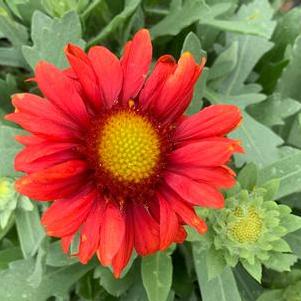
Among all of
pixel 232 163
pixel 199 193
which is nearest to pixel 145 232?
pixel 199 193

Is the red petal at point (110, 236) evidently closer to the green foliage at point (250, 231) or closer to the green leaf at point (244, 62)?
the green foliage at point (250, 231)

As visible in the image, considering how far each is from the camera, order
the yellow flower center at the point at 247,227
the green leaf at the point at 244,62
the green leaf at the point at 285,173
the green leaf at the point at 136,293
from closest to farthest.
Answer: the yellow flower center at the point at 247,227
the green leaf at the point at 285,173
the green leaf at the point at 136,293
the green leaf at the point at 244,62

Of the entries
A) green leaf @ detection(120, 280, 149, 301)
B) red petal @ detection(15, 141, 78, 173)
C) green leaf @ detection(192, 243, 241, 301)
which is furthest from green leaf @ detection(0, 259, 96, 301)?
red petal @ detection(15, 141, 78, 173)

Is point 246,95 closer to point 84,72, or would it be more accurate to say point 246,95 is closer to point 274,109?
point 274,109

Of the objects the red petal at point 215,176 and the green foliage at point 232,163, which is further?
the green foliage at point 232,163

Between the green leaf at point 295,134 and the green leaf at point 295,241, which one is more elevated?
the green leaf at point 295,134

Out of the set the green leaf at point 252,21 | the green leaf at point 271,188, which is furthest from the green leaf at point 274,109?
the green leaf at point 271,188

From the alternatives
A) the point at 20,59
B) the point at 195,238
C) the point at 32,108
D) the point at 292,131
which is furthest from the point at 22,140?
the point at 292,131
